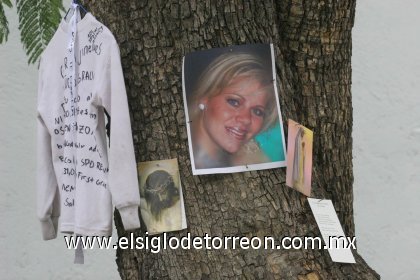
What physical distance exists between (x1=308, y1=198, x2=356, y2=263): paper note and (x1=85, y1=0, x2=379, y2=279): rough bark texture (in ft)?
0.07

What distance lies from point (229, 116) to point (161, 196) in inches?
12.0

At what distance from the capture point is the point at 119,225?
251 cm

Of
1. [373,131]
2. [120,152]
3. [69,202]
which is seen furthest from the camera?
[373,131]

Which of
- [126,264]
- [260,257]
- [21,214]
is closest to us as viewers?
[260,257]

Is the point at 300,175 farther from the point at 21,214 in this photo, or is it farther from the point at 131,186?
the point at 21,214

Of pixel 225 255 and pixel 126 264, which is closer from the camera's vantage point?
pixel 225 255

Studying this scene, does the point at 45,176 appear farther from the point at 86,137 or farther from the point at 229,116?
the point at 229,116

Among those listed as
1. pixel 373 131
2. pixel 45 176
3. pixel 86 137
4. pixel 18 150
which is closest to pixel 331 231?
pixel 86 137

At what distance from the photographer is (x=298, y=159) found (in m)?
2.41

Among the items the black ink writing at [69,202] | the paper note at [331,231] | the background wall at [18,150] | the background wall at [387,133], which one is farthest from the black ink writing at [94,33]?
the background wall at [387,133]

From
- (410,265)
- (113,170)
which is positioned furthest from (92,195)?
(410,265)

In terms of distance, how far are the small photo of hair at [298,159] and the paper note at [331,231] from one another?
0.05 meters

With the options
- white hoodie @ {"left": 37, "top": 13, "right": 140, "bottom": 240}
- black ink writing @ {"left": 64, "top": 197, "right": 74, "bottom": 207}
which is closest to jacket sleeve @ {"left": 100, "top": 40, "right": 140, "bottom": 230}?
white hoodie @ {"left": 37, "top": 13, "right": 140, "bottom": 240}

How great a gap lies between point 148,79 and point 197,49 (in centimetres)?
17
